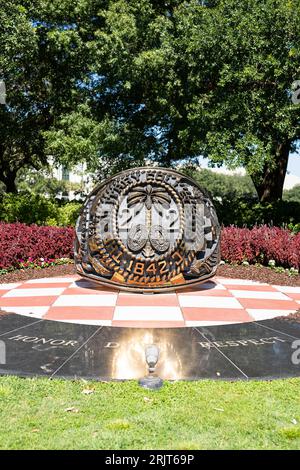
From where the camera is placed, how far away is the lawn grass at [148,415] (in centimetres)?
345

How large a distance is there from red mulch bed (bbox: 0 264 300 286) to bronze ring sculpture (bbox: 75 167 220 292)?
1.72 metres

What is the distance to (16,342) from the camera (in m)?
5.72

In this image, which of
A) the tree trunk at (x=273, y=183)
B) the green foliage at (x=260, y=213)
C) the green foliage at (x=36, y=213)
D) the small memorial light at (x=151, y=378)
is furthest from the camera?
the tree trunk at (x=273, y=183)

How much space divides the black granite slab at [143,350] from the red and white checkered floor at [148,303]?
0.42 m

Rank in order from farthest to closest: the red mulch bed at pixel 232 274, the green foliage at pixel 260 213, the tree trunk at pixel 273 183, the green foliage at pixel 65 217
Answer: the tree trunk at pixel 273 183
the green foliage at pixel 260 213
the green foliage at pixel 65 217
the red mulch bed at pixel 232 274

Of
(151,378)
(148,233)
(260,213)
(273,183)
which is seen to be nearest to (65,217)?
(260,213)

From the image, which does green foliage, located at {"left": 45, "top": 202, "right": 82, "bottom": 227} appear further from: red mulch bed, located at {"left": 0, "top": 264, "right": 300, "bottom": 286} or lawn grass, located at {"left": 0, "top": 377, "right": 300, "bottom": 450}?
lawn grass, located at {"left": 0, "top": 377, "right": 300, "bottom": 450}

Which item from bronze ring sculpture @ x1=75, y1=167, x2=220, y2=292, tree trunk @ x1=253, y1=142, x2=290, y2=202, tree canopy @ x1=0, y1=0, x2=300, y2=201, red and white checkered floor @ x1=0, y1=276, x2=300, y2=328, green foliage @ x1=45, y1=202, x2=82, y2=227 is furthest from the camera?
tree trunk @ x1=253, y1=142, x2=290, y2=202

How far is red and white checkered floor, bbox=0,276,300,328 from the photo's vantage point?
22.7 feet

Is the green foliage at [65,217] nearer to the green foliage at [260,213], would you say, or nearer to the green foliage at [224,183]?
the green foliage at [260,213]

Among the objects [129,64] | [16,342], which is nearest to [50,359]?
[16,342]

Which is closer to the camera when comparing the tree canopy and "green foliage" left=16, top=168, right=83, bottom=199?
the tree canopy

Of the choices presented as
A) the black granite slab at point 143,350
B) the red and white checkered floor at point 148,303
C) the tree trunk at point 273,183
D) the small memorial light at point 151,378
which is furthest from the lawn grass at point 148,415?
the tree trunk at point 273,183

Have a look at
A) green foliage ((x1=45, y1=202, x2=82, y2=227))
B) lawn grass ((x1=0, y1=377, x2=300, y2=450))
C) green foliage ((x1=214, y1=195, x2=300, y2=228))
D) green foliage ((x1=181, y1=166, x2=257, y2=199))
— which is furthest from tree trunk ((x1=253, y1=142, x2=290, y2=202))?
green foliage ((x1=181, y1=166, x2=257, y2=199))
